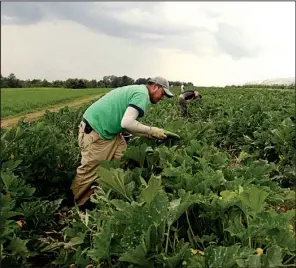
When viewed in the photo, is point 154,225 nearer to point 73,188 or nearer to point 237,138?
point 73,188

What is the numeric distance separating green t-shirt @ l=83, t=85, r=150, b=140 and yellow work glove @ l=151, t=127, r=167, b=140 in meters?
0.31

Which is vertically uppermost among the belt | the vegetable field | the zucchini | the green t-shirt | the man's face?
the man's face

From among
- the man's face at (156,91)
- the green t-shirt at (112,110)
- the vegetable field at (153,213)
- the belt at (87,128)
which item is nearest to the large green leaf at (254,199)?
the vegetable field at (153,213)

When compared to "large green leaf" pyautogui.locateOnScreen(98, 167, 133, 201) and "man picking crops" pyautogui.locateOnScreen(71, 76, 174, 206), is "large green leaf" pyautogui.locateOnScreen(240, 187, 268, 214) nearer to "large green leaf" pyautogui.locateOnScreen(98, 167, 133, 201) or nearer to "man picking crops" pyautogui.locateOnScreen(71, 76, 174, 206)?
"large green leaf" pyautogui.locateOnScreen(98, 167, 133, 201)

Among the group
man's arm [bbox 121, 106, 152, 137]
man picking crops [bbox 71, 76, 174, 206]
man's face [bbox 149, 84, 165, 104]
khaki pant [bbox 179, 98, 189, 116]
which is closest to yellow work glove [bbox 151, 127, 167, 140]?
man's arm [bbox 121, 106, 152, 137]

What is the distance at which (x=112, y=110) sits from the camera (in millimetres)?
4711

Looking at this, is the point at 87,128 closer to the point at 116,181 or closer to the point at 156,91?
the point at 156,91

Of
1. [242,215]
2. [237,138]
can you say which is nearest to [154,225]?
[242,215]

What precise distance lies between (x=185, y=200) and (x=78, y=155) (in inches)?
114

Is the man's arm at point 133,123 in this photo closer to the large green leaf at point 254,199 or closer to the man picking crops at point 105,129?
the man picking crops at point 105,129

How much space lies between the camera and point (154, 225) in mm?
2250

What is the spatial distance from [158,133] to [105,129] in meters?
0.69

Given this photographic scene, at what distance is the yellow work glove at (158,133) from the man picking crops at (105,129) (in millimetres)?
341

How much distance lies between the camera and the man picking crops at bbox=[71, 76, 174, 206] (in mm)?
4637
